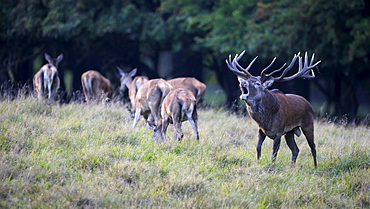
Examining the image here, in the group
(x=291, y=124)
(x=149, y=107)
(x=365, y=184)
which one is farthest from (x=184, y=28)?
(x=365, y=184)

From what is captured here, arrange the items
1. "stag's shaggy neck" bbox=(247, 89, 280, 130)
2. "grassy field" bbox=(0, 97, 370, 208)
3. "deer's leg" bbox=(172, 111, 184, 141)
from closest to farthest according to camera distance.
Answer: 1. "grassy field" bbox=(0, 97, 370, 208)
2. "stag's shaggy neck" bbox=(247, 89, 280, 130)
3. "deer's leg" bbox=(172, 111, 184, 141)

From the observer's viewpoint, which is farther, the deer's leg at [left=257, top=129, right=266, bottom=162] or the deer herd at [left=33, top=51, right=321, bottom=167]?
the deer's leg at [left=257, top=129, right=266, bottom=162]

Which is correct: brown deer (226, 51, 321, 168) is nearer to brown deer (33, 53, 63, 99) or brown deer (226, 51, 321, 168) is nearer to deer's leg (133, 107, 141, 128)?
deer's leg (133, 107, 141, 128)

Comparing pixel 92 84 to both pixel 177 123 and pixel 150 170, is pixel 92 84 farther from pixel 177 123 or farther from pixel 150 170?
pixel 150 170

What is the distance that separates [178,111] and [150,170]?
2.01m

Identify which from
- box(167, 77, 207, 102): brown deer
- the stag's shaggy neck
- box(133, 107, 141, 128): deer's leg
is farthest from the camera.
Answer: box(167, 77, 207, 102): brown deer

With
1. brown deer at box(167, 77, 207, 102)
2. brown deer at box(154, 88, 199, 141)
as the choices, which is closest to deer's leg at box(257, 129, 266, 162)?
brown deer at box(154, 88, 199, 141)

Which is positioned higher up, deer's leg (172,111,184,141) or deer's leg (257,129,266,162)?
deer's leg (172,111,184,141)

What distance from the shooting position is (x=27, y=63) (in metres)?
21.6

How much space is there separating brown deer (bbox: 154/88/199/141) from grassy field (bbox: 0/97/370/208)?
0.22 m

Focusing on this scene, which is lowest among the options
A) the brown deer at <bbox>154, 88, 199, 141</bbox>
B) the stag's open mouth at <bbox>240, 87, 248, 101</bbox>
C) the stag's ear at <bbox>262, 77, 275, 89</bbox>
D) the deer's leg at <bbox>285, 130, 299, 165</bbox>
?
the deer's leg at <bbox>285, 130, 299, 165</bbox>

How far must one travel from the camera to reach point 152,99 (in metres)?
10.9

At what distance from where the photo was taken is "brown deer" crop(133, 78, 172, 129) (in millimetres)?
10844

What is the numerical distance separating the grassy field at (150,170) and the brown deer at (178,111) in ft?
0.73
